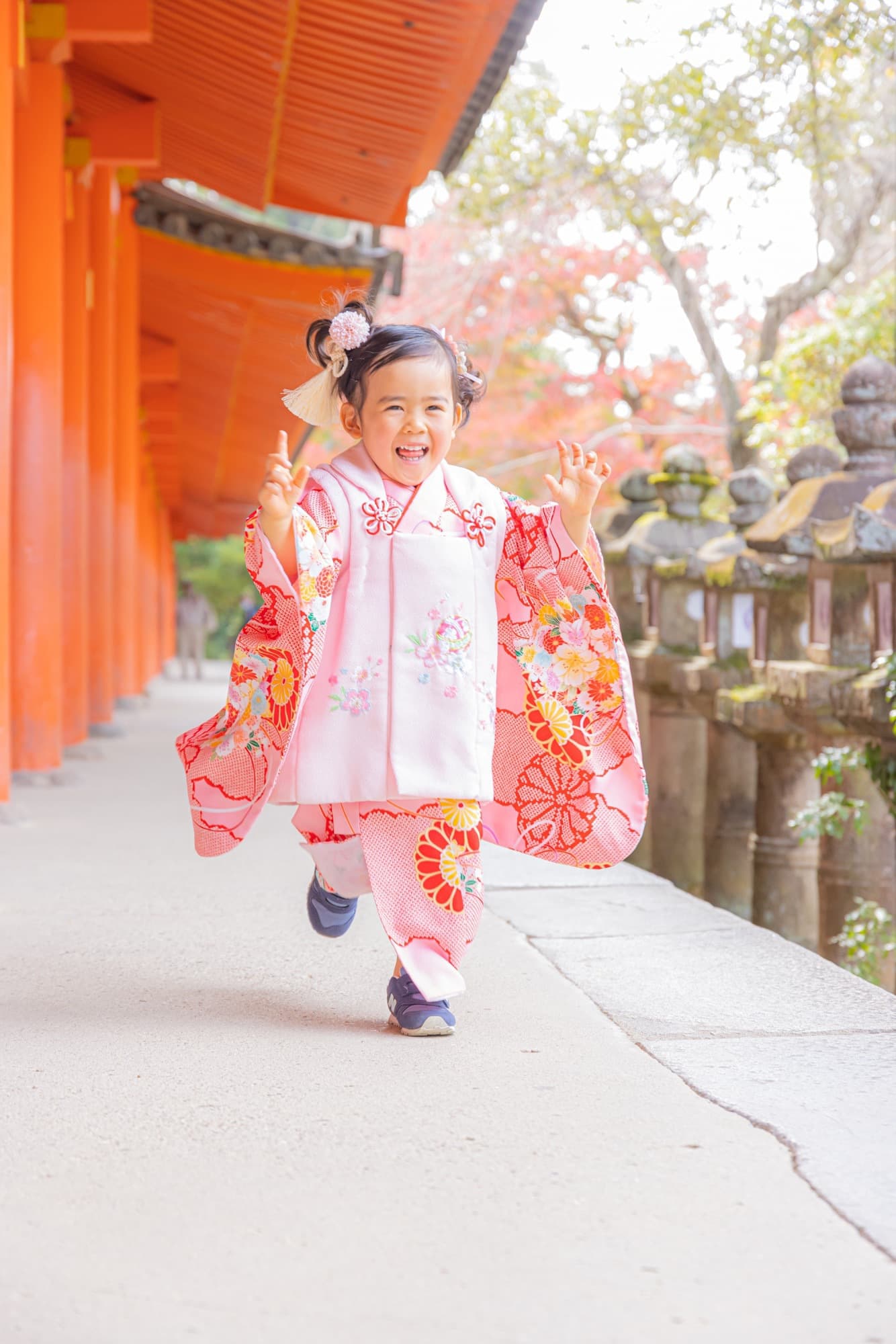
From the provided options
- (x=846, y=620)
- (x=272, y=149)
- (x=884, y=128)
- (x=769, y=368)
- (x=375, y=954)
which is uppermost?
(x=884, y=128)

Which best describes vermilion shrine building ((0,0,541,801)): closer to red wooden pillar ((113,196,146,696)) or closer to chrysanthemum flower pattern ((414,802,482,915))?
red wooden pillar ((113,196,146,696))

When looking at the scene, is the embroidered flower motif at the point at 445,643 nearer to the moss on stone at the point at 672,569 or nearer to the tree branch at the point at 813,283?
the moss on stone at the point at 672,569

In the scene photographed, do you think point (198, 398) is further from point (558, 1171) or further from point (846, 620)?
point (558, 1171)

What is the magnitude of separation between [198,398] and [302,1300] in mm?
15245

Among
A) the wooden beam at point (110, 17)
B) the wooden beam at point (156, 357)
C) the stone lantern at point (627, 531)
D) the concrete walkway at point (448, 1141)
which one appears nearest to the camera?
the concrete walkway at point (448, 1141)

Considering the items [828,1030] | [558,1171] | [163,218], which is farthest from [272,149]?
[558,1171]

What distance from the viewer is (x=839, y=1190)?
2.01 meters

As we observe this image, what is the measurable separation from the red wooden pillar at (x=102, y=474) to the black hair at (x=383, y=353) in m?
6.79

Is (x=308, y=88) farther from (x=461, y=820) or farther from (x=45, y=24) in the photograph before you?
(x=461, y=820)

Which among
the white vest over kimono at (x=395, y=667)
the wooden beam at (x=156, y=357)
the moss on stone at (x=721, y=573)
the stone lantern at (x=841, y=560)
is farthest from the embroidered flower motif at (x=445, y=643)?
the wooden beam at (x=156, y=357)

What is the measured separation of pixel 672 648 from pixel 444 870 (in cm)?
700

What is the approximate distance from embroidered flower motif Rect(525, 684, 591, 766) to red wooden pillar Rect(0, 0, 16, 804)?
2879 mm

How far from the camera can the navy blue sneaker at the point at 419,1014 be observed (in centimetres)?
282

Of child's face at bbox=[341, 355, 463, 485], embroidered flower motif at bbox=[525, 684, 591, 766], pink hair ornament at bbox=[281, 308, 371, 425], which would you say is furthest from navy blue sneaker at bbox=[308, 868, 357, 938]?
pink hair ornament at bbox=[281, 308, 371, 425]
